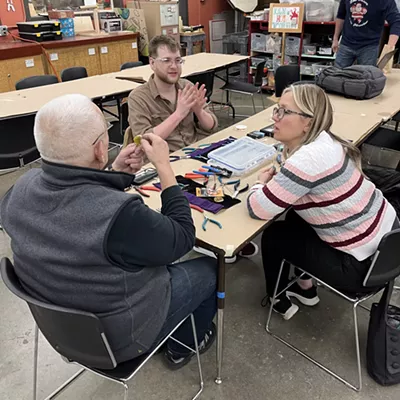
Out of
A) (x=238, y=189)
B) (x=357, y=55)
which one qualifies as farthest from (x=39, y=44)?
(x=238, y=189)

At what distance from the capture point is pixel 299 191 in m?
1.43

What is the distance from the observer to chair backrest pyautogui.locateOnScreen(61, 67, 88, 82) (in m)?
3.98

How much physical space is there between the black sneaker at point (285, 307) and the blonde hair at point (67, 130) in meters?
1.34

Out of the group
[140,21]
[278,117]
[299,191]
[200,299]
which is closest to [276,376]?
[200,299]

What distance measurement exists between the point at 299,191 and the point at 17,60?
431cm

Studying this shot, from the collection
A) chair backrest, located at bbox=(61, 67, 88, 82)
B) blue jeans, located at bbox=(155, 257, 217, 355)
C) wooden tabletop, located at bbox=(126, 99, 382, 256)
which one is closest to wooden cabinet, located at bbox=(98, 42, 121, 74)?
chair backrest, located at bbox=(61, 67, 88, 82)

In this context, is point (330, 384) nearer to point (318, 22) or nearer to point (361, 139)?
point (361, 139)

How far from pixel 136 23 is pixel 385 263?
5.48 m

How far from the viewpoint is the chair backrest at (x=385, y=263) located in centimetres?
138

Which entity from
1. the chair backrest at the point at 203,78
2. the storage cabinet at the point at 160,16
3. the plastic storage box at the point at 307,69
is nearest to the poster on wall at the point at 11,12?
the storage cabinet at the point at 160,16

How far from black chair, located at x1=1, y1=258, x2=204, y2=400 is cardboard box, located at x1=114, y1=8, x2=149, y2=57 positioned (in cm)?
520

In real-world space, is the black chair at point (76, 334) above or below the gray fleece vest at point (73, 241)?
below

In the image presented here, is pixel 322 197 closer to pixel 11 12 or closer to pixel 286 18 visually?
pixel 286 18

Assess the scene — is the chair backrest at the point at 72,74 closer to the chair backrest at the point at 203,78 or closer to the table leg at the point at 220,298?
the chair backrest at the point at 203,78
